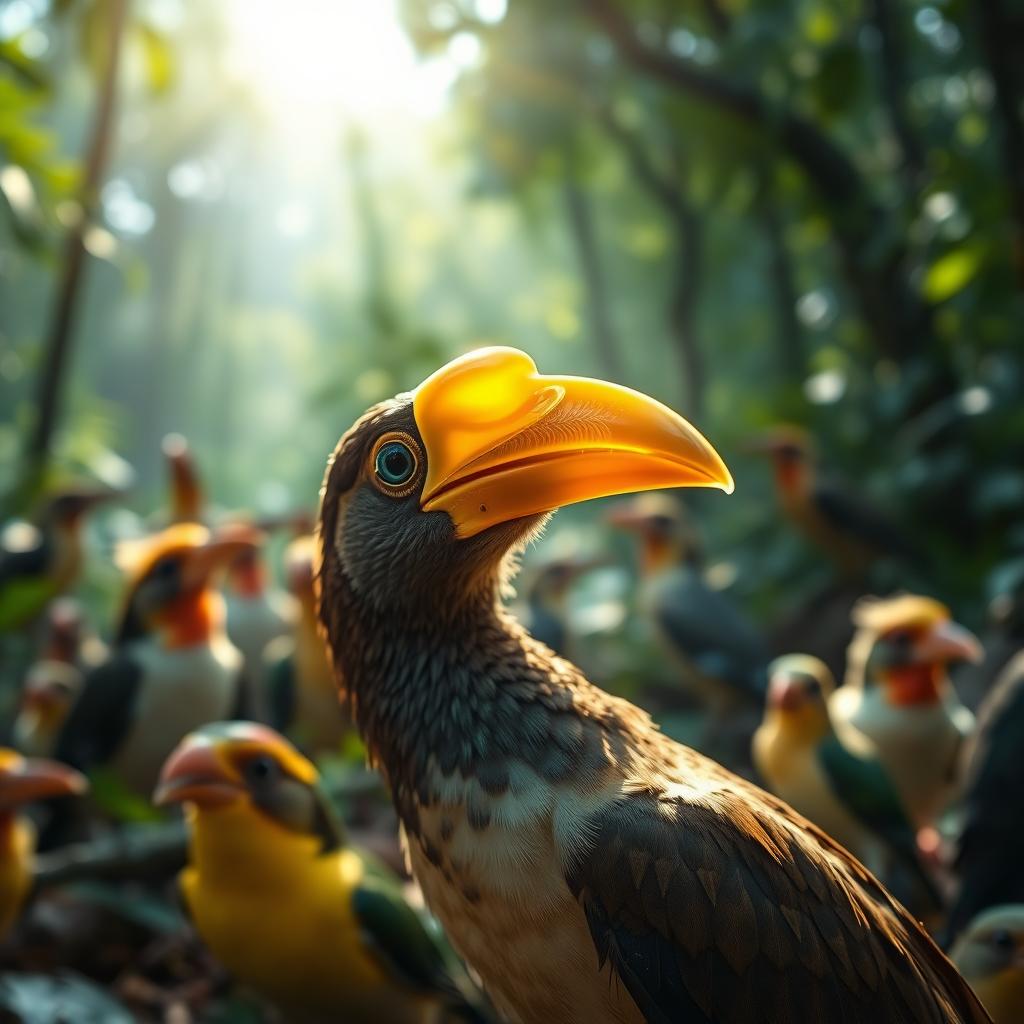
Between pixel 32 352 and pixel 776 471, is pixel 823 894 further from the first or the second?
pixel 32 352

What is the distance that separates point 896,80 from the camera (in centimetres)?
708

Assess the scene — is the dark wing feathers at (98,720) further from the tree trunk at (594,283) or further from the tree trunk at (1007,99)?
the tree trunk at (594,283)

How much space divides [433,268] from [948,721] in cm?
1961

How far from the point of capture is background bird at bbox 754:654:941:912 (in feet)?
10.5

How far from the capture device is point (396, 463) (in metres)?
1.69

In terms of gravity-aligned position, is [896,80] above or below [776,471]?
above

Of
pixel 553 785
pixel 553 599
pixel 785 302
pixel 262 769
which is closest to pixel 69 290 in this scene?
pixel 553 599

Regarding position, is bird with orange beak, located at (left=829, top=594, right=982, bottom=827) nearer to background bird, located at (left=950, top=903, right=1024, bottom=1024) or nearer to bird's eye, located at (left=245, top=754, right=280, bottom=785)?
background bird, located at (left=950, top=903, right=1024, bottom=1024)

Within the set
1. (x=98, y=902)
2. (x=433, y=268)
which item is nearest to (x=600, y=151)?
(x=98, y=902)

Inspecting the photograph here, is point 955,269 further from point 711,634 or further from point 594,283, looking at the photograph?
point 594,283

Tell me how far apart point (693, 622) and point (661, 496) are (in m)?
2.83

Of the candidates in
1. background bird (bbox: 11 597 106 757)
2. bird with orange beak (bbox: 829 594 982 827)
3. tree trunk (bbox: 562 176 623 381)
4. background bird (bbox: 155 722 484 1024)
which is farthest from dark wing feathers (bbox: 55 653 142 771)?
tree trunk (bbox: 562 176 623 381)

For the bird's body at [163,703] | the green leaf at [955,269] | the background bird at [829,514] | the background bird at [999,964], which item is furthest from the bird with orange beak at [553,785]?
the background bird at [829,514]

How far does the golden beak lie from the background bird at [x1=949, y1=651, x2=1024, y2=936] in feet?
6.15
